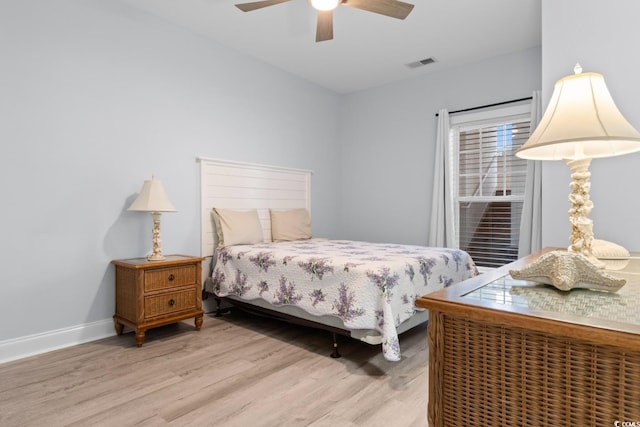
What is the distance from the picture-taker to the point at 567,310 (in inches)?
33.7

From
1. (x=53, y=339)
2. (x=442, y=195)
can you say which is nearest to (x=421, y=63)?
(x=442, y=195)

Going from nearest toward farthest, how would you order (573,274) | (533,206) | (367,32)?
(573,274), (367,32), (533,206)

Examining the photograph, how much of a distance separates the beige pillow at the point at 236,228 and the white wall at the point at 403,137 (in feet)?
6.05

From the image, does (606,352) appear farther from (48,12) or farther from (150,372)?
(48,12)

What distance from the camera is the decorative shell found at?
0.98 metres

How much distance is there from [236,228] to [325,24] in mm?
2090

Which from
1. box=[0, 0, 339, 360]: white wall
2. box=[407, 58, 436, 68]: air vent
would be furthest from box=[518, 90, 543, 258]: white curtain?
box=[0, 0, 339, 360]: white wall

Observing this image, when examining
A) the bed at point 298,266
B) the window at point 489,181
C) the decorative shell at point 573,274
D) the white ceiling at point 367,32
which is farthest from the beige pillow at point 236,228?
the decorative shell at point 573,274

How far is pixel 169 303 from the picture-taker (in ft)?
9.61

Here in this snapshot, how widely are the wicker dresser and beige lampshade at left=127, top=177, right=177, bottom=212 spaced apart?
248cm

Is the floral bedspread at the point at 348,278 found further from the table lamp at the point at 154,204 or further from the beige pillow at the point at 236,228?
the table lamp at the point at 154,204

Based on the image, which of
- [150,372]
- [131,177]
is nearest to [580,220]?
[150,372]

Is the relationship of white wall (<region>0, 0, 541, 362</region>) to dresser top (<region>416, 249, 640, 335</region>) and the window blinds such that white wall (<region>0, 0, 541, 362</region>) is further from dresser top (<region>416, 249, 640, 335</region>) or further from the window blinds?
dresser top (<region>416, 249, 640, 335</region>)

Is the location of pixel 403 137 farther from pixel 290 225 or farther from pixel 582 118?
pixel 582 118
